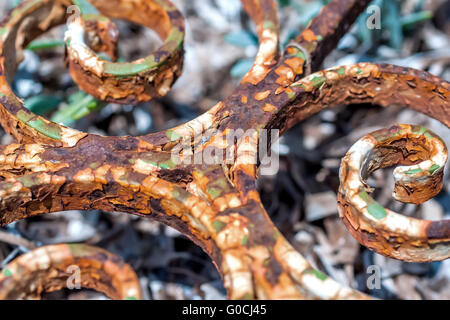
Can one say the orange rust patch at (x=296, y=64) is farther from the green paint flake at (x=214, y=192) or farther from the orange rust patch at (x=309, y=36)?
the green paint flake at (x=214, y=192)

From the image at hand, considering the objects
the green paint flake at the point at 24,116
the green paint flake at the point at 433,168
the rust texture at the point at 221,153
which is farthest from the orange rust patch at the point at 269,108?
the green paint flake at the point at 24,116

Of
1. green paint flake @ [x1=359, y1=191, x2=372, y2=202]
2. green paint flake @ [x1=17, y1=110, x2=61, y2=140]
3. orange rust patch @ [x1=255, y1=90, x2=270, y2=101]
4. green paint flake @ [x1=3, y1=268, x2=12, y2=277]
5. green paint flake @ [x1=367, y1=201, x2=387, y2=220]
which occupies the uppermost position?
orange rust patch @ [x1=255, y1=90, x2=270, y2=101]

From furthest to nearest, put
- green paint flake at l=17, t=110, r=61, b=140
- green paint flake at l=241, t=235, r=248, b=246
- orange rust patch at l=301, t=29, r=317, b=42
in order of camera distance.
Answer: orange rust patch at l=301, t=29, r=317, b=42 < green paint flake at l=17, t=110, r=61, b=140 < green paint flake at l=241, t=235, r=248, b=246

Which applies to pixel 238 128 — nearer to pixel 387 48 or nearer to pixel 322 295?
pixel 322 295

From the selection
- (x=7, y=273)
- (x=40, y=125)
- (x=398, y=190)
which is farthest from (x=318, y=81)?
(x=7, y=273)

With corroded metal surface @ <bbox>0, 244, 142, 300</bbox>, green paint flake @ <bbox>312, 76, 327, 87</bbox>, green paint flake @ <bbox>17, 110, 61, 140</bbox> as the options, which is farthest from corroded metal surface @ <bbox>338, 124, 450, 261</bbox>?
green paint flake @ <bbox>17, 110, 61, 140</bbox>

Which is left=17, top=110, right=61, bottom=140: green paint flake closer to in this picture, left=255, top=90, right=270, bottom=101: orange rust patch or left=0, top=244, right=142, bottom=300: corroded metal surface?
left=0, top=244, right=142, bottom=300: corroded metal surface
